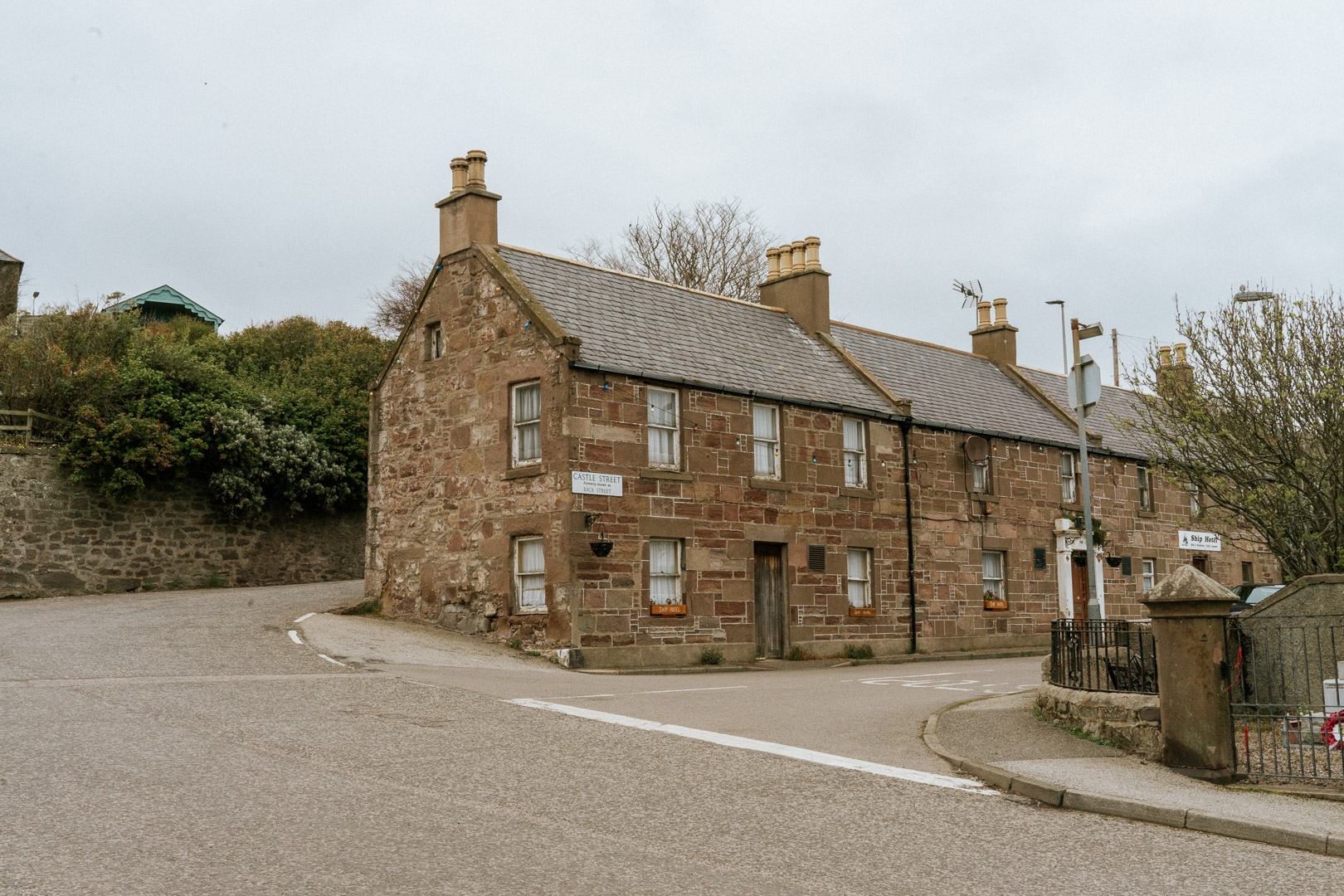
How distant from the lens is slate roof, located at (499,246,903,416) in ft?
68.2

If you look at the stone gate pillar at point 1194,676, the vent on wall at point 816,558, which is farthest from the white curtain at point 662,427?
the stone gate pillar at point 1194,676

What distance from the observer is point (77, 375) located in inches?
1062

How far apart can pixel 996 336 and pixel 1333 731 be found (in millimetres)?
25388

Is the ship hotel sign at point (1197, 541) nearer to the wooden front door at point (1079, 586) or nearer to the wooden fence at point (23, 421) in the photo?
the wooden front door at point (1079, 586)

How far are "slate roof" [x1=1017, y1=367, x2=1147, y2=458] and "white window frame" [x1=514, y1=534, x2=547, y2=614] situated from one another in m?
17.3

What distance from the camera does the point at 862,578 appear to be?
23.7m

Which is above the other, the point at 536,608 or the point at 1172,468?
the point at 1172,468

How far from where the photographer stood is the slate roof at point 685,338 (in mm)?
20781

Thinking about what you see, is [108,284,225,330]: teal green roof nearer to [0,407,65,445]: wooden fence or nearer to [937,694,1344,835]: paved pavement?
[0,407,65,445]: wooden fence

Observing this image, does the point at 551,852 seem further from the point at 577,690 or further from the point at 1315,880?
the point at 577,690

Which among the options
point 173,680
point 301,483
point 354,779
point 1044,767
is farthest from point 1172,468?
point 301,483

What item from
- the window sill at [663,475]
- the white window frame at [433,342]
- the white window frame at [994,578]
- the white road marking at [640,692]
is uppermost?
the white window frame at [433,342]

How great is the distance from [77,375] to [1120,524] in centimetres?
2646

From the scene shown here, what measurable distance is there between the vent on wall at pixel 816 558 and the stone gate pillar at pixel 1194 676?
42.3 feet
